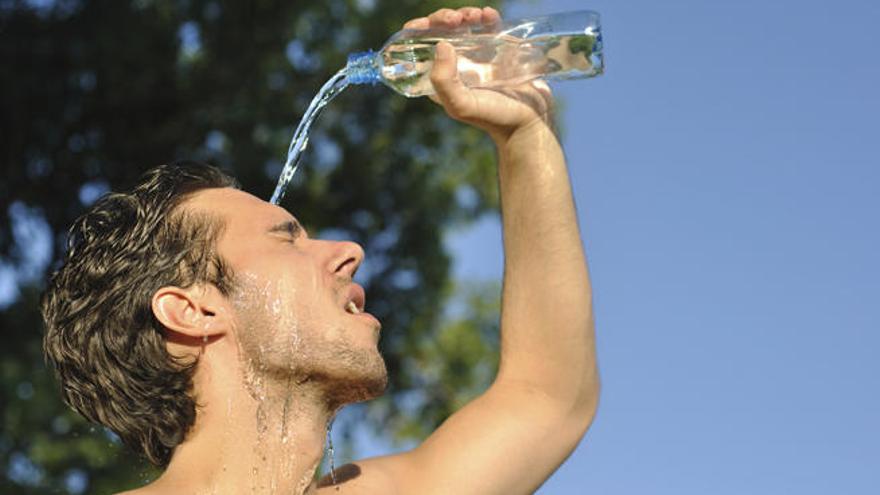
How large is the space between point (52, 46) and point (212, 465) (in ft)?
36.9

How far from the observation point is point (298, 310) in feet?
11.1

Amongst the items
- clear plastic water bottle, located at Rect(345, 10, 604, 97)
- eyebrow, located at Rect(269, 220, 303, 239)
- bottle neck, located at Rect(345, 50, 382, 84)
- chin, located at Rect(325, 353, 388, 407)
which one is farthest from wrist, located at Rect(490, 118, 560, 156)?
chin, located at Rect(325, 353, 388, 407)

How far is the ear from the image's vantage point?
347 cm

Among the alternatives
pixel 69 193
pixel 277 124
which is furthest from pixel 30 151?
pixel 277 124

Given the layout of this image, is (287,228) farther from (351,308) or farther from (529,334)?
(529,334)

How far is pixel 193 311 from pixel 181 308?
3 cm

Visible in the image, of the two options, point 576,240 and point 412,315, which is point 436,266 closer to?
point 412,315

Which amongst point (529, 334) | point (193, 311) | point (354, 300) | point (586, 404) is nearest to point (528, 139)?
point (529, 334)

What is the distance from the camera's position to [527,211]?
3742 mm

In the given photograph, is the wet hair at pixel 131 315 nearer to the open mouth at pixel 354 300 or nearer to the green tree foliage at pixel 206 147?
the open mouth at pixel 354 300

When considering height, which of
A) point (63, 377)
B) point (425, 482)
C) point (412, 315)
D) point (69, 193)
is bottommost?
point (412, 315)

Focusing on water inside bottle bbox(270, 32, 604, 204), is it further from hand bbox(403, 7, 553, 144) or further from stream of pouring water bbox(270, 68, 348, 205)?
hand bbox(403, 7, 553, 144)

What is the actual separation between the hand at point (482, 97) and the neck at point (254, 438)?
848mm

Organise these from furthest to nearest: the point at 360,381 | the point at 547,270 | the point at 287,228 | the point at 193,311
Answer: the point at 547,270
the point at 287,228
the point at 193,311
the point at 360,381
